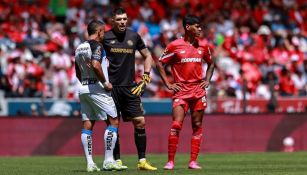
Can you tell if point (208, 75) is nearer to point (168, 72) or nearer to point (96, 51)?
point (96, 51)

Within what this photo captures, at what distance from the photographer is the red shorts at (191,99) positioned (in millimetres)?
15086

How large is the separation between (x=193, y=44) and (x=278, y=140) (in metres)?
9.32

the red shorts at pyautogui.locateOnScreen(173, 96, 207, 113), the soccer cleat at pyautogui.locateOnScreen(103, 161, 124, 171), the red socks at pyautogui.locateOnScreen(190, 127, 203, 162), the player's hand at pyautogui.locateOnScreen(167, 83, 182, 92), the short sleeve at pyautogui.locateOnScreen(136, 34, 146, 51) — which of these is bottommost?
the soccer cleat at pyautogui.locateOnScreen(103, 161, 124, 171)

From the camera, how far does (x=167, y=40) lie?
93.7 feet

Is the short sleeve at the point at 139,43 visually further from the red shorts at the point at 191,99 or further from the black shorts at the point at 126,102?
the red shorts at the point at 191,99

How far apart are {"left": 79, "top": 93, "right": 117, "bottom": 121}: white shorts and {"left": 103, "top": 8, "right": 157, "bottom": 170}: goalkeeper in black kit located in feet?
2.02

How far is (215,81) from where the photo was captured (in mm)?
25422

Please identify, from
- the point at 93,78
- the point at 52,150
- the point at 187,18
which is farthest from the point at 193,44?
the point at 52,150

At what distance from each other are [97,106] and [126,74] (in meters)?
0.89

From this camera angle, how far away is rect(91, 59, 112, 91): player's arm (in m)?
13.9

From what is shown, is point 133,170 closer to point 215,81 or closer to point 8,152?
point 8,152

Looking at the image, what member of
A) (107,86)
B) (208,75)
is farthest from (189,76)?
(107,86)

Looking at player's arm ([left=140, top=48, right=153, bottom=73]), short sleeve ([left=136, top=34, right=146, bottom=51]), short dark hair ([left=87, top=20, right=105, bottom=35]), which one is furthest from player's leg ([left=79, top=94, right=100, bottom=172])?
short sleeve ([left=136, top=34, right=146, bottom=51])

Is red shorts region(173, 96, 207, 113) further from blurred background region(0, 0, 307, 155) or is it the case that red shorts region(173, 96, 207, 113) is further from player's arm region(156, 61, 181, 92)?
blurred background region(0, 0, 307, 155)
